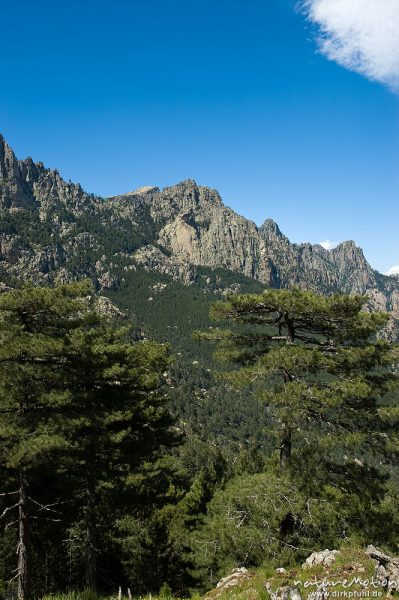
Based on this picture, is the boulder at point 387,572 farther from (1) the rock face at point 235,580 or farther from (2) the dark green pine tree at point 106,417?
(2) the dark green pine tree at point 106,417

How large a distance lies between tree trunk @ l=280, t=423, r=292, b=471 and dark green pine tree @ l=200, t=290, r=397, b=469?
3 centimetres

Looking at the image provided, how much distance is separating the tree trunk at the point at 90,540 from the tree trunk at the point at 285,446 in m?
7.22

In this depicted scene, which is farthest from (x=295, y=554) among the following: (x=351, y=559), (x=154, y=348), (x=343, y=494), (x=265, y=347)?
(x=154, y=348)

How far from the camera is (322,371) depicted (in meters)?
12.8

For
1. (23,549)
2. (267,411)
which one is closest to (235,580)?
(267,411)

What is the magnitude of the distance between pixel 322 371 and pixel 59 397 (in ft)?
25.8

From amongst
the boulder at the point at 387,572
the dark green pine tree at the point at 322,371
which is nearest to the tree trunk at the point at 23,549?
the dark green pine tree at the point at 322,371

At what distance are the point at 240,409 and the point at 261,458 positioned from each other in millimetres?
180444

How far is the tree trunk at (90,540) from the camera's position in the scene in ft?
47.1

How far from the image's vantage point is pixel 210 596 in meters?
9.10

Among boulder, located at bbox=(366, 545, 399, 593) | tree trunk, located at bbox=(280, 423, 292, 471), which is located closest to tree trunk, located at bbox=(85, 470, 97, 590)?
tree trunk, located at bbox=(280, 423, 292, 471)

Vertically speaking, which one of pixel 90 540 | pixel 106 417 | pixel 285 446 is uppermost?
pixel 106 417

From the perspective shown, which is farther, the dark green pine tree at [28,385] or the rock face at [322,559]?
the dark green pine tree at [28,385]

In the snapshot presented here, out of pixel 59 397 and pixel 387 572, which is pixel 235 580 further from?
pixel 59 397
